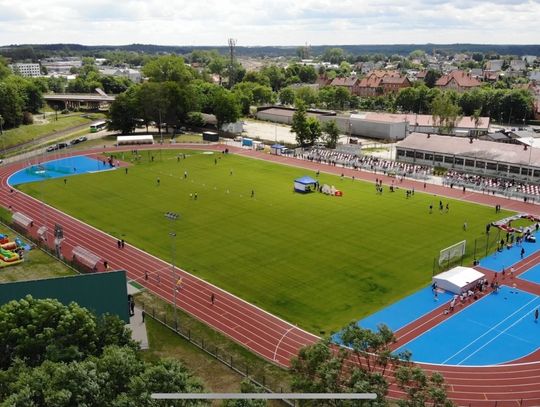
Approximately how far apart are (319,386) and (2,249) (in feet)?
119

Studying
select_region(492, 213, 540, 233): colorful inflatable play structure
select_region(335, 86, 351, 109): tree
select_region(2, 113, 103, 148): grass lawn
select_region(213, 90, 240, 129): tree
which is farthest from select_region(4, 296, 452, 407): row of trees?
A: select_region(335, 86, 351, 109): tree

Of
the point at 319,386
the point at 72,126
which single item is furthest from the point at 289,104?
the point at 319,386

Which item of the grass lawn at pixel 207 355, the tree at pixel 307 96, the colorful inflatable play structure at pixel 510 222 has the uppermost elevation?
the tree at pixel 307 96

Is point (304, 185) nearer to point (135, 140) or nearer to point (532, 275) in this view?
point (532, 275)

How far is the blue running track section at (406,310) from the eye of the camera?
34688mm

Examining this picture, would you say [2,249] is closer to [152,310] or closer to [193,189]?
[152,310]

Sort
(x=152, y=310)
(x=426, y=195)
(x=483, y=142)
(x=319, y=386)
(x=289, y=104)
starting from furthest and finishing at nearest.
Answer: (x=289, y=104) < (x=483, y=142) < (x=426, y=195) < (x=152, y=310) < (x=319, y=386)

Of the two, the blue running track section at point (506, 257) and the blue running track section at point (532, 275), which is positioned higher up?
the blue running track section at point (506, 257)

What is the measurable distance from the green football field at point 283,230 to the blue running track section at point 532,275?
7.30 metres

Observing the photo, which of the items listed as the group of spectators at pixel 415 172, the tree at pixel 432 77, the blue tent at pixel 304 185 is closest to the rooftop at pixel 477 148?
the group of spectators at pixel 415 172

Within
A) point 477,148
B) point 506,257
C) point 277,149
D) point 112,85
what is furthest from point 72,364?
point 112,85

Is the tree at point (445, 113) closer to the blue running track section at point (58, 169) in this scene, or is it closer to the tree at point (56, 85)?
the blue running track section at point (58, 169)

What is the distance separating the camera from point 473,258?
45.7 m

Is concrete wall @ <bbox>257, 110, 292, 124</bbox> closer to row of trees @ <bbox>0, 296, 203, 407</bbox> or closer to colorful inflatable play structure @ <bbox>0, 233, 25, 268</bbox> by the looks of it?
colorful inflatable play structure @ <bbox>0, 233, 25, 268</bbox>
